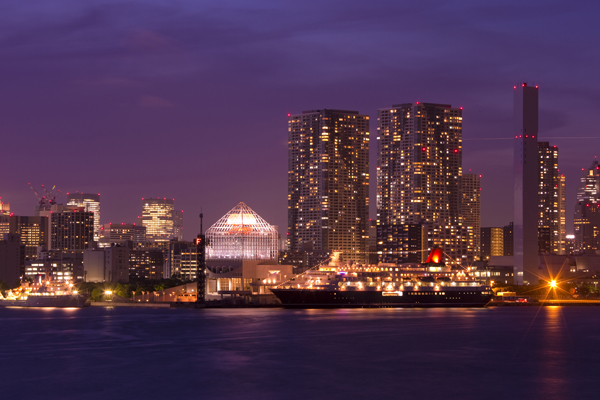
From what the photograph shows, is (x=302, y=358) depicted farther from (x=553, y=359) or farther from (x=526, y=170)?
(x=526, y=170)

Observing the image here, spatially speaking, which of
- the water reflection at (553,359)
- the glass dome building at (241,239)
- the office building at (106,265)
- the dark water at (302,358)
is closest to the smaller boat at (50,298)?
the glass dome building at (241,239)

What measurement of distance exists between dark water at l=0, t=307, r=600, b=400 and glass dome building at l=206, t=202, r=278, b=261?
42176 mm

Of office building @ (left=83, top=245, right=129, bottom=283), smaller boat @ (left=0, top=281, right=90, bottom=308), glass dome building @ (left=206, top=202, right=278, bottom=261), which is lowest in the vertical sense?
smaller boat @ (left=0, top=281, right=90, bottom=308)

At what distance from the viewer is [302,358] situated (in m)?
59.8

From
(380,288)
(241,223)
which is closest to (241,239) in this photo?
(241,223)

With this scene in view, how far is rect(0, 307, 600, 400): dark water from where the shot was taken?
156 feet

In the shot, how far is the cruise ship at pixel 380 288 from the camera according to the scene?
115375 mm

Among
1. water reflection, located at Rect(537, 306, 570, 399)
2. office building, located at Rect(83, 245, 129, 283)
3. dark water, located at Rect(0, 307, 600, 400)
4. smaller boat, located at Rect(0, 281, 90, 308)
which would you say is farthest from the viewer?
office building, located at Rect(83, 245, 129, 283)

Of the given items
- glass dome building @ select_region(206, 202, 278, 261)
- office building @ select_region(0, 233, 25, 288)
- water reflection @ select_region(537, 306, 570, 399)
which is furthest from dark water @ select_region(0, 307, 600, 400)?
office building @ select_region(0, 233, 25, 288)

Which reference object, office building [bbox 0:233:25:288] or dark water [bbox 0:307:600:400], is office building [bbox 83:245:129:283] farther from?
dark water [bbox 0:307:600:400]

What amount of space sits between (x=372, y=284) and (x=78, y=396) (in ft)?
244

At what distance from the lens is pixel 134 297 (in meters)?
140

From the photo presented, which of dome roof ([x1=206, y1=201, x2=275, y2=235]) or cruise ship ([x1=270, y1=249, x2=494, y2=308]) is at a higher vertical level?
dome roof ([x1=206, y1=201, x2=275, y2=235])

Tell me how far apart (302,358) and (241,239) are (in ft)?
252
